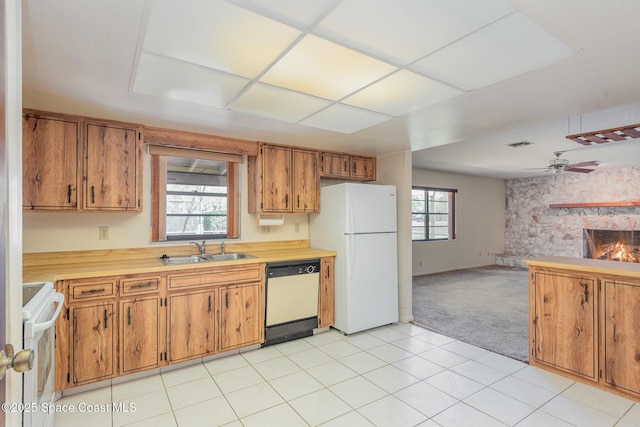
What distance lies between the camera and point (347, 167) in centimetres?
421

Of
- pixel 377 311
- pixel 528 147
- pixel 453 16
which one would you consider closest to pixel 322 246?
pixel 377 311

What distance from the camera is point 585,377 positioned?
2.49 m

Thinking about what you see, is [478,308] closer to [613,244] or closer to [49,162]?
[613,244]

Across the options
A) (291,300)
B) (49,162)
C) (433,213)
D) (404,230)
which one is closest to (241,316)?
(291,300)

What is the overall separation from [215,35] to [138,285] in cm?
205

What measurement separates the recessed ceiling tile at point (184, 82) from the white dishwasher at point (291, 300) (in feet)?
5.61

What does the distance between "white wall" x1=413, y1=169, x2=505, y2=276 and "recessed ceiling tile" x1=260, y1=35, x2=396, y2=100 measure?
16.8 feet

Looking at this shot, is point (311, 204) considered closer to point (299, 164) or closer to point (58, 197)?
point (299, 164)

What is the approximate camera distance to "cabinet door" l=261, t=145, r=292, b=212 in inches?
139

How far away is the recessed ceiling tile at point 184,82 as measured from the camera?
1827 millimetres

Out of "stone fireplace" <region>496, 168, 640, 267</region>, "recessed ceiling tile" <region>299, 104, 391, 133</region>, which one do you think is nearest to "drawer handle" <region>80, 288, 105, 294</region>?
"recessed ceiling tile" <region>299, 104, 391, 133</region>

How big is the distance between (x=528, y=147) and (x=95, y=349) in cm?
569

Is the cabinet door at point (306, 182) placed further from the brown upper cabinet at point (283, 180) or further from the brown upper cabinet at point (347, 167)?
the brown upper cabinet at point (347, 167)

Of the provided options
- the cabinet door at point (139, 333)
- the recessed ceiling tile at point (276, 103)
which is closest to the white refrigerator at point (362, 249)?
the recessed ceiling tile at point (276, 103)
